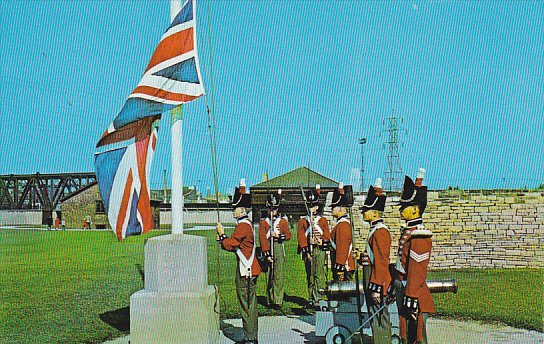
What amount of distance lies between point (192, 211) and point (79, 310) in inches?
1501

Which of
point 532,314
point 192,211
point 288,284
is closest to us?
point 532,314

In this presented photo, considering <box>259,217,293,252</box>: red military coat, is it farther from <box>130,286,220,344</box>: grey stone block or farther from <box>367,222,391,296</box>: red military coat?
<box>367,222,391,296</box>: red military coat

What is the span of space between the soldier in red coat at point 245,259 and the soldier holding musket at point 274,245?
2760 millimetres

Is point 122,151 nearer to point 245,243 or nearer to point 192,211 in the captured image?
point 245,243

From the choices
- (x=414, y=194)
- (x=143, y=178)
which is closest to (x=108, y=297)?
(x=143, y=178)

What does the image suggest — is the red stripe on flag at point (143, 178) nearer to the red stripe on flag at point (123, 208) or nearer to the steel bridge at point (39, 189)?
the red stripe on flag at point (123, 208)

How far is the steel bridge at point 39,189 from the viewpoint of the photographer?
54531 millimetres

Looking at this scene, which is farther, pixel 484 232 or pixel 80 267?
pixel 80 267

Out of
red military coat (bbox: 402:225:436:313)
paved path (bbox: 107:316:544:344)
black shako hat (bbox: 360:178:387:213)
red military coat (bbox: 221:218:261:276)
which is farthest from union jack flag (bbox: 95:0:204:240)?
red military coat (bbox: 402:225:436:313)

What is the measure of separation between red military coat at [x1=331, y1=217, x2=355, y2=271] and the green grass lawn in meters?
1.88

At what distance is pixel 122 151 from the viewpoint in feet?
24.9

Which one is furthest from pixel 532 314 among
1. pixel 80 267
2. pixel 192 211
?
pixel 192 211

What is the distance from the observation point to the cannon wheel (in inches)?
299

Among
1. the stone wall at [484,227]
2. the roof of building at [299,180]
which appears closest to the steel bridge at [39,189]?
the roof of building at [299,180]
